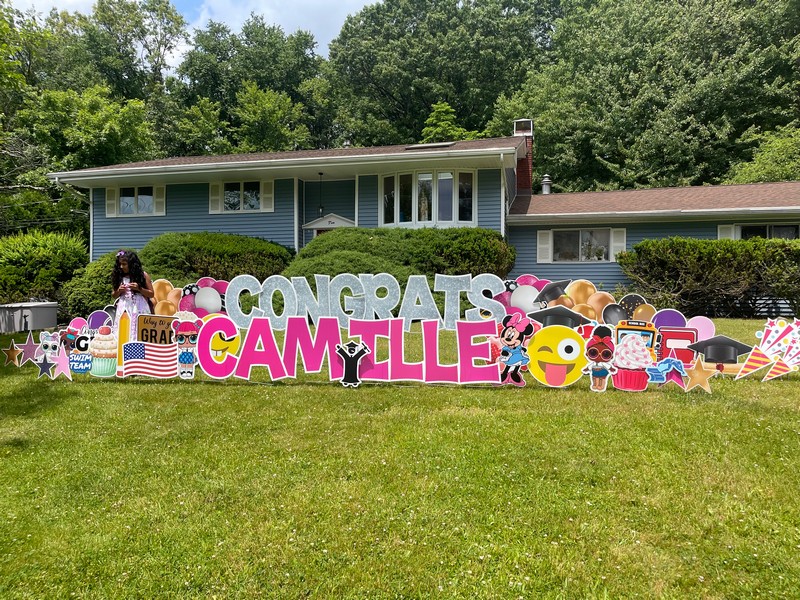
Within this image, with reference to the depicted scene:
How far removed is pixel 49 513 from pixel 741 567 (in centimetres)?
389

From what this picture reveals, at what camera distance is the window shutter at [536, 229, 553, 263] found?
15.9 m

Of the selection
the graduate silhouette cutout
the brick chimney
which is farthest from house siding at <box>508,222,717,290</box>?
the graduate silhouette cutout

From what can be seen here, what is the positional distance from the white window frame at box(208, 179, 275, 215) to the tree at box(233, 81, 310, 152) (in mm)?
15621

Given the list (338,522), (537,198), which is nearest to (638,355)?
(338,522)

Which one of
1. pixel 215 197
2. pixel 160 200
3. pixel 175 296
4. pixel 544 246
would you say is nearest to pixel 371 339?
pixel 175 296

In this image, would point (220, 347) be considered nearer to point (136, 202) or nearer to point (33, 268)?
point (33, 268)

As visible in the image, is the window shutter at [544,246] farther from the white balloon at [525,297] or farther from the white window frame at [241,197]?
the white window frame at [241,197]

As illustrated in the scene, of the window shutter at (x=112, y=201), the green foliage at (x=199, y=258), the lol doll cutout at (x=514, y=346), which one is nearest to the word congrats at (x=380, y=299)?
the lol doll cutout at (x=514, y=346)

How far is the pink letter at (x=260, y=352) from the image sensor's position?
599 centimetres

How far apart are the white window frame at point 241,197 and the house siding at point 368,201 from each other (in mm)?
2852

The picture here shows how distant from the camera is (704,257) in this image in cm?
1264

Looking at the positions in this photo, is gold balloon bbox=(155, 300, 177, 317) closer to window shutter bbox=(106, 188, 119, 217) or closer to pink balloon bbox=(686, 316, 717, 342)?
window shutter bbox=(106, 188, 119, 217)

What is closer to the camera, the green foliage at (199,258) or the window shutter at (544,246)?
→ the green foliage at (199,258)

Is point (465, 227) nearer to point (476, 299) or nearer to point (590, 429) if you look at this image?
point (476, 299)
